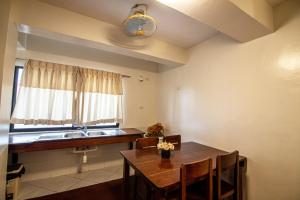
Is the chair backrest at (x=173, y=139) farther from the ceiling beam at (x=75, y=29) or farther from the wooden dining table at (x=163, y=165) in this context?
the ceiling beam at (x=75, y=29)

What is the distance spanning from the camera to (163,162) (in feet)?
5.24

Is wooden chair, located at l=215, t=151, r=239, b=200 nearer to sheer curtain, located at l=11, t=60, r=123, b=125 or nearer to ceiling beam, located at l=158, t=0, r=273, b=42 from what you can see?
ceiling beam, located at l=158, t=0, r=273, b=42

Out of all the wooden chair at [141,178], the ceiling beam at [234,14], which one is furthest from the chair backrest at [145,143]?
the ceiling beam at [234,14]

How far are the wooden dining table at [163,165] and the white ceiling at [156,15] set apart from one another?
1.78 metres

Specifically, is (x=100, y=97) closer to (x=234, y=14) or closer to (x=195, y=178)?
(x=195, y=178)

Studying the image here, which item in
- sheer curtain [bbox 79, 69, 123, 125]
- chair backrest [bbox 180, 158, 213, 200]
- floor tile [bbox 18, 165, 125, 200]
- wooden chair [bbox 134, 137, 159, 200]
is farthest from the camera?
sheer curtain [bbox 79, 69, 123, 125]

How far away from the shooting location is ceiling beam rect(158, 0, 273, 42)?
1.29 m

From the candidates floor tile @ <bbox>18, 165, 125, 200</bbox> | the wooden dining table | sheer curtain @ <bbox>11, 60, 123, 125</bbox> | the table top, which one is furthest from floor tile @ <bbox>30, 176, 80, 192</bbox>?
the table top

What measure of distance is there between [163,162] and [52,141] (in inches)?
67.8

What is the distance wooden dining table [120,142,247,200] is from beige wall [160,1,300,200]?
22 cm

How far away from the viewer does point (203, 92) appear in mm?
2467

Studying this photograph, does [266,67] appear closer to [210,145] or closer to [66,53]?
[210,145]

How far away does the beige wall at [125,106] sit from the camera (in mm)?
2439

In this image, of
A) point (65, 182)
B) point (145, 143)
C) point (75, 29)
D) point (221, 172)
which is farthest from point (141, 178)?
point (75, 29)
